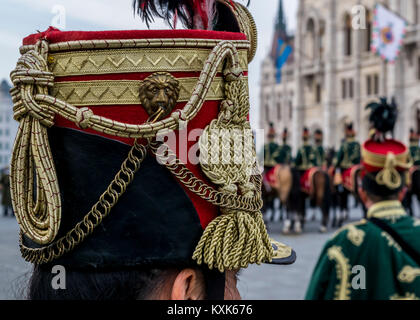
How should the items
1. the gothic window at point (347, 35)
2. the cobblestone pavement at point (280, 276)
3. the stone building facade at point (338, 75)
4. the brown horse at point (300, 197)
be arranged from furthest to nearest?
the gothic window at point (347, 35)
the stone building facade at point (338, 75)
the brown horse at point (300, 197)
the cobblestone pavement at point (280, 276)

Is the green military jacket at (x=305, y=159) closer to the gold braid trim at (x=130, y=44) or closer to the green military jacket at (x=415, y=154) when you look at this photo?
the green military jacket at (x=415, y=154)

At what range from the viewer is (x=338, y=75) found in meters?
44.2

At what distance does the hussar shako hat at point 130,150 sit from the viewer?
5.60ft

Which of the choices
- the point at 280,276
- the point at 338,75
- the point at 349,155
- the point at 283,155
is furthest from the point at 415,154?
the point at 338,75

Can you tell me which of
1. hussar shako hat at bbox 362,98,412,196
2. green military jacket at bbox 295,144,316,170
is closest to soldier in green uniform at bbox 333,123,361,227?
green military jacket at bbox 295,144,316,170

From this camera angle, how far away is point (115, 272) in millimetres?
1728

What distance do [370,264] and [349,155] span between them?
11484 millimetres

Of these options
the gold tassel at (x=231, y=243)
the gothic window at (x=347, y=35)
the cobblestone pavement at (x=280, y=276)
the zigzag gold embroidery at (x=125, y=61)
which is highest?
the gothic window at (x=347, y=35)

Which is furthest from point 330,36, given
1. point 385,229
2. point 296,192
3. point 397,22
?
point 385,229

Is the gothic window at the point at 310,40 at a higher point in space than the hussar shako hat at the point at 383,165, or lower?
higher

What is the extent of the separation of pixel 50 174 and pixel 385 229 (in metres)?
2.81

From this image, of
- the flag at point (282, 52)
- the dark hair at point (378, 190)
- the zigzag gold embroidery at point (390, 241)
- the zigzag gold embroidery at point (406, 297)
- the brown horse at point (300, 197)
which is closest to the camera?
the zigzag gold embroidery at point (406, 297)

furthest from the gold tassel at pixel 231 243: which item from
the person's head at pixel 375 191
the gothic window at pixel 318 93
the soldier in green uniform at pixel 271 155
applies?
the gothic window at pixel 318 93
